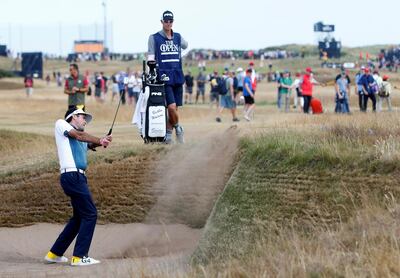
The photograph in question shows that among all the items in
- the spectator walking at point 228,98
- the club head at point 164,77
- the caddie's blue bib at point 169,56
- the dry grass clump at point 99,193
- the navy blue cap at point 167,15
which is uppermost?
the navy blue cap at point 167,15

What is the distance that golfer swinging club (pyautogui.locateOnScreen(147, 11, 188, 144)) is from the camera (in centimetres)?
1638

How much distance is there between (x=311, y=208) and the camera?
12.3 m

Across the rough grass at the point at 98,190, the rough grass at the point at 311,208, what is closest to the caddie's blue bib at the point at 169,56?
the rough grass at the point at 98,190

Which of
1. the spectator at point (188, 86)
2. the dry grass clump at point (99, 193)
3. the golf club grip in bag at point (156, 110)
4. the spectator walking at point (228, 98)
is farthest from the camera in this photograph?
the spectator at point (188, 86)

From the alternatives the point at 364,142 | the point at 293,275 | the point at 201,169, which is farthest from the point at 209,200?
the point at 293,275

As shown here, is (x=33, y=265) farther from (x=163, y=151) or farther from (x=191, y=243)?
(x=163, y=151)

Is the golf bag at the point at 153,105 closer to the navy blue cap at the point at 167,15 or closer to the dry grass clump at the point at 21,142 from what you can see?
the navy blue cap at the point at 167,15

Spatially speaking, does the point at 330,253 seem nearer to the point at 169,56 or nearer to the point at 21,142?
the point at 169,56

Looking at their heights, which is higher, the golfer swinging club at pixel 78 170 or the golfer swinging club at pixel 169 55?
the golfer swinging club at pixel 169 55

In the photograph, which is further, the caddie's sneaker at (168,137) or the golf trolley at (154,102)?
the caddie's sneaker at (168,137)

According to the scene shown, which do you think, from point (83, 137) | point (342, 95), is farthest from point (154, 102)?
point (342, 95)

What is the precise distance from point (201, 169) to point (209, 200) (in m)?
0.60

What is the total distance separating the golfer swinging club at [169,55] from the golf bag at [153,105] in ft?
0.48

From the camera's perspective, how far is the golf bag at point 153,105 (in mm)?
16406
